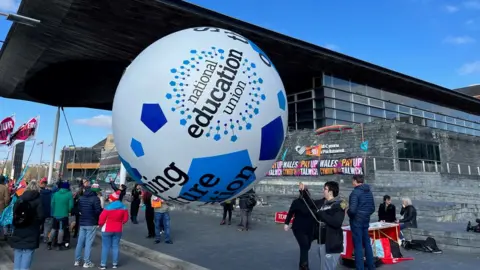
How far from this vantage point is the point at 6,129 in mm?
15633

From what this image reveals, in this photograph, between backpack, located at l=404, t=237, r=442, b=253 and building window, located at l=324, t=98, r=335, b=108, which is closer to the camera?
backpack, located at l=404, t=237, r=442, b=253

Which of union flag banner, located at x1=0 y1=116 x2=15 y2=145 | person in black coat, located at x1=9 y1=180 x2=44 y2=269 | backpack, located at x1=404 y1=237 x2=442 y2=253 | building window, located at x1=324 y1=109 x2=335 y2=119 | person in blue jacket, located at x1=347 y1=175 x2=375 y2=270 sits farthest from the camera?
building window, located at x1=324 y1=109 x2=335 y2=119

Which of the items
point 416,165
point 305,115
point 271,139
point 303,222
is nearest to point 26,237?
point 303,222

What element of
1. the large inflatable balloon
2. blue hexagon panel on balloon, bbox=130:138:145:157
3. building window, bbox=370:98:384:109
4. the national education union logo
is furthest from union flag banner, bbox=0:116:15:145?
building window, bbox=370:98:384:109

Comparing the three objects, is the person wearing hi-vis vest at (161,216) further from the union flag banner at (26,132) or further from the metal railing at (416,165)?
the metal railing at (416,165)

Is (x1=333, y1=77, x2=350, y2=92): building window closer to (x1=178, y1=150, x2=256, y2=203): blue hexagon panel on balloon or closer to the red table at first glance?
the red table

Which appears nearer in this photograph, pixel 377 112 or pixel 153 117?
pixel 153 117

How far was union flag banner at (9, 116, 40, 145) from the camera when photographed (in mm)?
14906

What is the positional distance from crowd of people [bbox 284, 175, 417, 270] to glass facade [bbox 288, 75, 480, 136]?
77.0 ft

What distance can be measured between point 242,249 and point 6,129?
1359 cm

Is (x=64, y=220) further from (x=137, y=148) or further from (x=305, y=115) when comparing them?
(x=305, y=115)

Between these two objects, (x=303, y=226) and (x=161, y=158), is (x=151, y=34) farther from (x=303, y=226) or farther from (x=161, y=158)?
(x=161, y=158)

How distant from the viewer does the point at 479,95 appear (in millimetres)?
76000

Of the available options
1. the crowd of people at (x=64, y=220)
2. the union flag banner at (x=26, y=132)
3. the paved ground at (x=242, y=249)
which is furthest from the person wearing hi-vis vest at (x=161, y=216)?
the union flag banner at (x=26, y=132)
